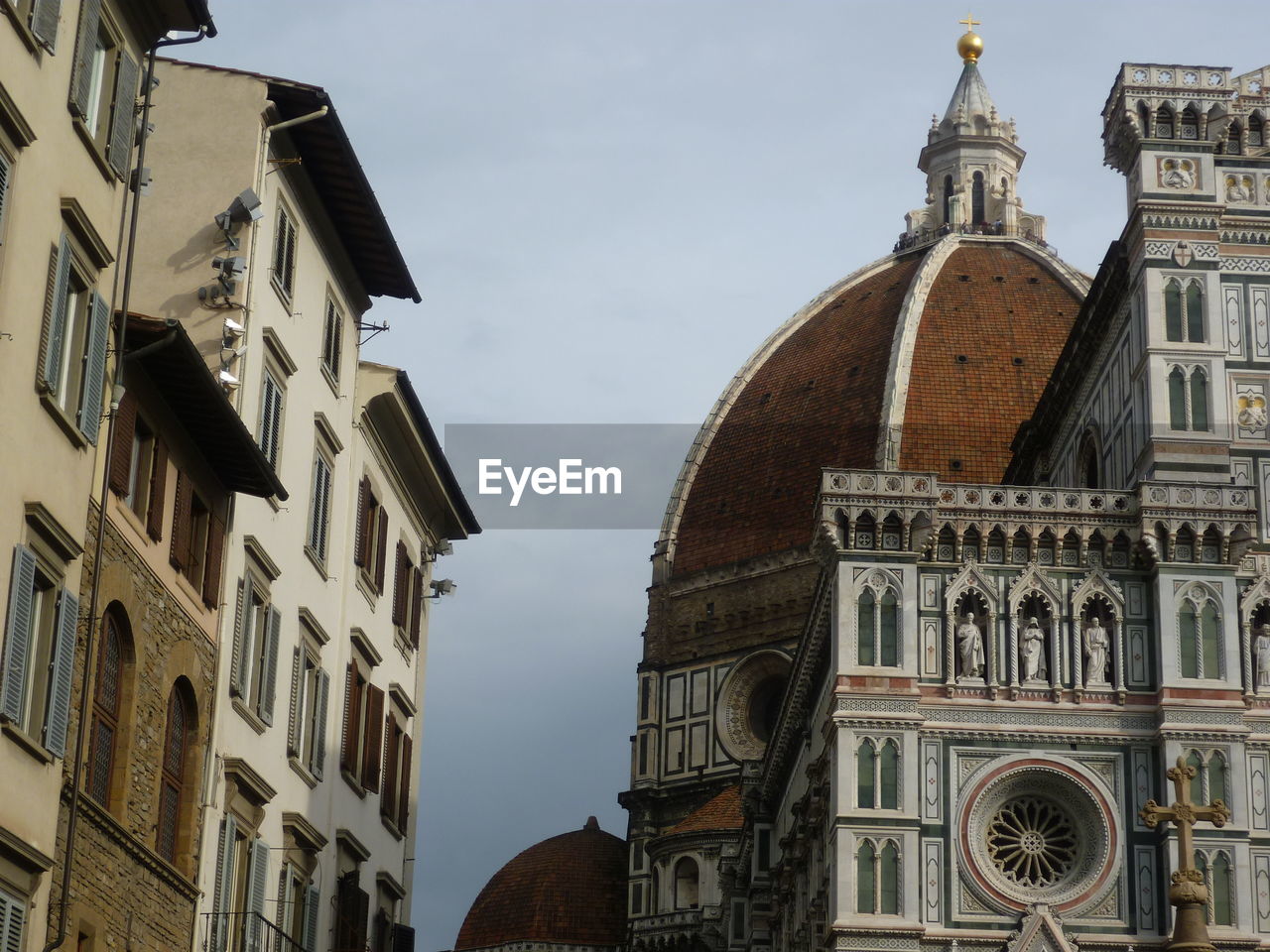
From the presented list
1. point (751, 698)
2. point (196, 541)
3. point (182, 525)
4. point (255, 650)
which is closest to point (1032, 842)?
point (255, 650)

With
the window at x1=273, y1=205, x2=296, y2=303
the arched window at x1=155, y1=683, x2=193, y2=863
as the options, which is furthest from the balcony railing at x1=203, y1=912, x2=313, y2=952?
the window at x1=273, y1=205, x2=296, y2=303

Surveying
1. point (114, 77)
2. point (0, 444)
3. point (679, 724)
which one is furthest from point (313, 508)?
point (679, 724)

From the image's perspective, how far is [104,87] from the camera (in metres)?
18.5

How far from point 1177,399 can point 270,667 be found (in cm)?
1769

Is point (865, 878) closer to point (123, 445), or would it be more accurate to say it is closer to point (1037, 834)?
point (1037, 834)

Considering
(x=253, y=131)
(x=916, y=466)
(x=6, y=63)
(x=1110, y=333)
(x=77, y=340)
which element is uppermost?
(x=916, y=466)

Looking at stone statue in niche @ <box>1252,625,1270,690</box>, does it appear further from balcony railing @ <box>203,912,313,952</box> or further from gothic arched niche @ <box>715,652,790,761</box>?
gothic arched niche @ <box>715,652,790,761</box>

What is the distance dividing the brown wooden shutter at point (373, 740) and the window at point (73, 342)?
1150 cm

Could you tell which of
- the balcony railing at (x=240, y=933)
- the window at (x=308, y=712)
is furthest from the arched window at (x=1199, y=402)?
the balcony railing at (x=240, y=933)

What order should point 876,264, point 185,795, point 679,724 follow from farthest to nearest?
point 876,264
point 679,724
point 185,795

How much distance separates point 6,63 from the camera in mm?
15914

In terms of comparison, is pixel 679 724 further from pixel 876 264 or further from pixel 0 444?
pixel 0 444

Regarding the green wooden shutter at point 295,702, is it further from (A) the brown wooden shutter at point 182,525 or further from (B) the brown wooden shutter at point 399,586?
(B) the brown wooden shutter at point 399,586

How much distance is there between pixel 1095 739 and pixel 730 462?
44.4 m
